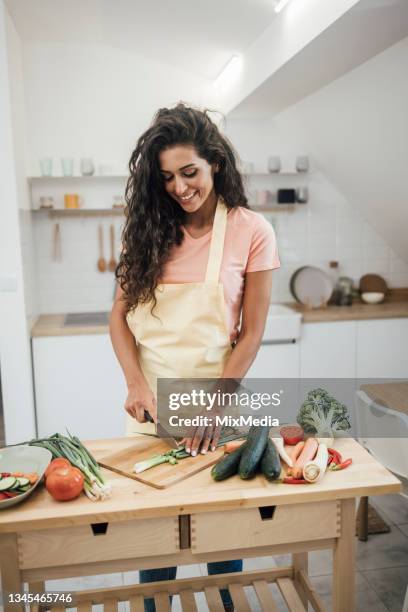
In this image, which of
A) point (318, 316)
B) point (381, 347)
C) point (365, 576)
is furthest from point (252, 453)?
point (381, 347)

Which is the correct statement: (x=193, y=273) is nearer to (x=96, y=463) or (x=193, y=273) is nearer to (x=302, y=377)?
(x=96, y=463)

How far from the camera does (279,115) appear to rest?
13.6 ft

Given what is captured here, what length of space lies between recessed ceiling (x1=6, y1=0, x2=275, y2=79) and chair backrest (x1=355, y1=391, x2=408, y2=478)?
6.42ft

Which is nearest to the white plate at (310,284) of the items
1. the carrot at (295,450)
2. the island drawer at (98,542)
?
the carrot at (295,450)

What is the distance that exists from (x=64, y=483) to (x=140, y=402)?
0.50m

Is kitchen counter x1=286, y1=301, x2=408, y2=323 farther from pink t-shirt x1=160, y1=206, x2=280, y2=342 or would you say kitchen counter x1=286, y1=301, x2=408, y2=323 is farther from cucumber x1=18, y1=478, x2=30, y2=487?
cucumber x1=18, y1=478, x2=30, y2=487

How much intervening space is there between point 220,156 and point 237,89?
209 cm

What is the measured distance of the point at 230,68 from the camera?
12.3 ft

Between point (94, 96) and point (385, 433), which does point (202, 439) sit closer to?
point (385, 433)

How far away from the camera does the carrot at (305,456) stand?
1.51 metres

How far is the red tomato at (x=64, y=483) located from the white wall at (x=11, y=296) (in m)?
2.18

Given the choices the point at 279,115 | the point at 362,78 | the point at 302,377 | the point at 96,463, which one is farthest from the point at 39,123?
the point at 96,463

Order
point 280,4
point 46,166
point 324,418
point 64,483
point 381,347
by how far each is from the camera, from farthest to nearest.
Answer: point 381,347, point 46,166, point 280,4, point 324,418, point 64,483

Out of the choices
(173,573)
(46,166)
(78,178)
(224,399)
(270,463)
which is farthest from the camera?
(78,178)
